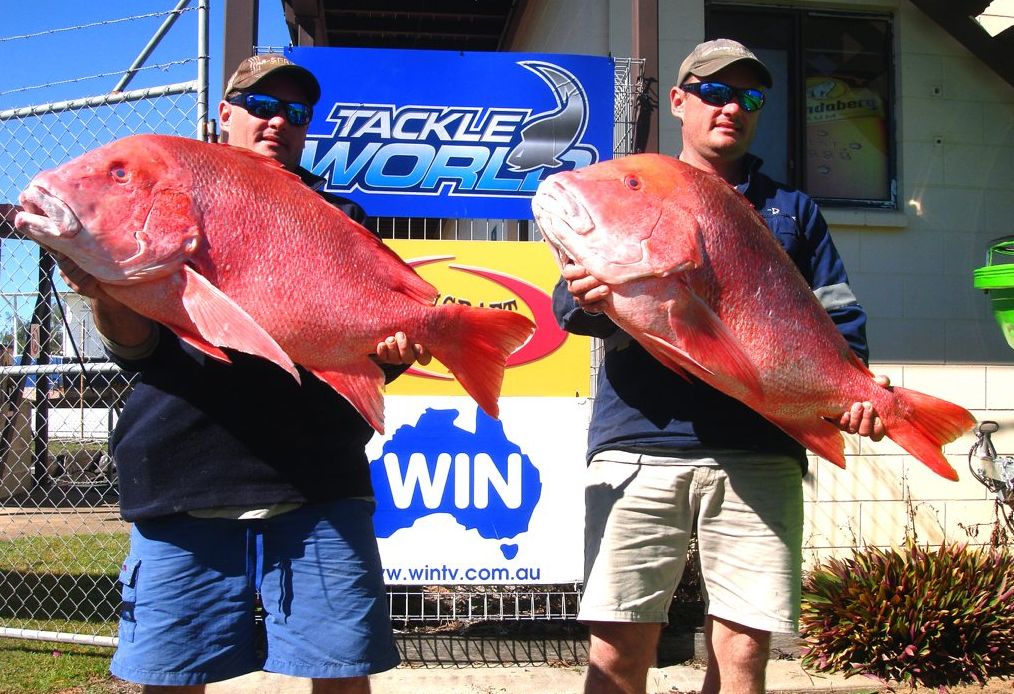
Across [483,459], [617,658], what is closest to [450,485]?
[483,459]

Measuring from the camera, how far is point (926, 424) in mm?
2268

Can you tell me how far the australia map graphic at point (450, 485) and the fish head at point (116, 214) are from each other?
7.93 feet

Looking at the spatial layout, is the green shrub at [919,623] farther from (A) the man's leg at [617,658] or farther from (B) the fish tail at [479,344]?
(B) the fish tail at [479,344]

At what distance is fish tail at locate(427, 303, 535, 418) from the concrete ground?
2.29 m

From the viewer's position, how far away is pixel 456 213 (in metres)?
4.23

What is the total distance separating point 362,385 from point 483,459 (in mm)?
2186

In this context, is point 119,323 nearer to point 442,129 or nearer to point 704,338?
point 704,338

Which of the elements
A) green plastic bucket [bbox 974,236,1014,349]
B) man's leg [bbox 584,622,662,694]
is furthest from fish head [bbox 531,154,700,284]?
green plastic bucket [bbox 974,236,1014,349]

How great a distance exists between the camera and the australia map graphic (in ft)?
13.8

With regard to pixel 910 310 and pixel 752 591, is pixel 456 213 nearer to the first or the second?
pixel 752 591

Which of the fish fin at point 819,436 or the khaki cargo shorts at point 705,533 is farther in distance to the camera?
the khaki cargo shorts at point 705,533

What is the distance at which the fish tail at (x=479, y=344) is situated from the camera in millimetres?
2191

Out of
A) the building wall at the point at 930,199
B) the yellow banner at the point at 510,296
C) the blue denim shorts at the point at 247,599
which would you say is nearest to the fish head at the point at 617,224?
the blue denim shorts at the point at 247,599

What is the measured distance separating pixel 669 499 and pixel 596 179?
89 cm
